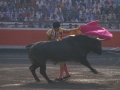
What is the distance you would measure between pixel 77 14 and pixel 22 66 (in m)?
8.41

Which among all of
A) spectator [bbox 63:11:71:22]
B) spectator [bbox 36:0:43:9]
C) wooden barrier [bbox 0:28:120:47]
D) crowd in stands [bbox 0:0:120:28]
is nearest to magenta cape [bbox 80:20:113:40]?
crowd in stands [bbox 0:0:120:28]

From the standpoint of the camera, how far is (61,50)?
11578mm

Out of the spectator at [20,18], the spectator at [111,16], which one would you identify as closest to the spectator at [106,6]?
the spectator at [111,16]

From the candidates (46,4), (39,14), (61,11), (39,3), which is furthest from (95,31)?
(39,3)

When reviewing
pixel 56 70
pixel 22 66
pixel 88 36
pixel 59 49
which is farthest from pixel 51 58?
pixel 22 66

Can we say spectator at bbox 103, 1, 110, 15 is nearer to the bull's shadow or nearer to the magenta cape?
the magenta cape

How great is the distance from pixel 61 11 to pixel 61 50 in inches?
476

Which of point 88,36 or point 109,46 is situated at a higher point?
point 88,36

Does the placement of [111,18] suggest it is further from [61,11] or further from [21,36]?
A: [21,36]

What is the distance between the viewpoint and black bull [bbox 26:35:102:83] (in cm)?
1141

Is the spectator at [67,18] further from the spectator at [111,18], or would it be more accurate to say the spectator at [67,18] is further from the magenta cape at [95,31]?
the magenta cape at [95,31]

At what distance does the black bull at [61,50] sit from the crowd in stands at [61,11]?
439 inches

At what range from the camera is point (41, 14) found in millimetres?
23625

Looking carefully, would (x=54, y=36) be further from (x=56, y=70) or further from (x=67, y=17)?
(x=67, y=17)
